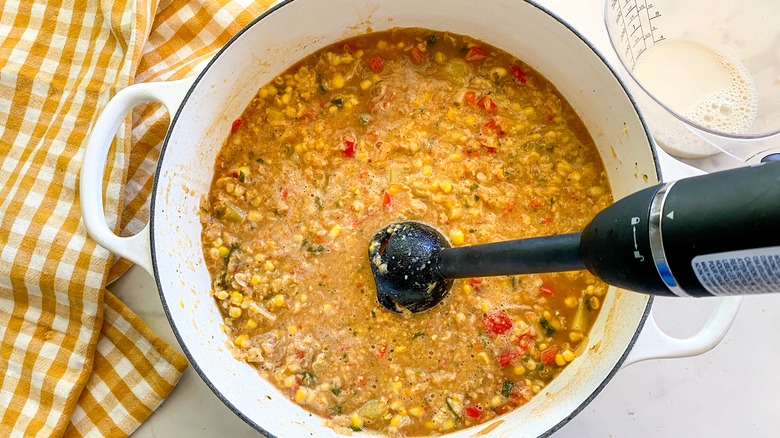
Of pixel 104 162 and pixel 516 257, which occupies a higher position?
pixel 516 257

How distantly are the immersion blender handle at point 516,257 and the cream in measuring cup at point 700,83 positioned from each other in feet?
4.16

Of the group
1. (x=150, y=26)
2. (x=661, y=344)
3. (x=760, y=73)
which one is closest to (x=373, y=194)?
(x=661, y=344)

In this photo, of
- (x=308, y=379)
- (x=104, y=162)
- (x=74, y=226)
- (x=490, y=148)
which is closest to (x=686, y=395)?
(x=490, y=148)

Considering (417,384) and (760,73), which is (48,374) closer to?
(417,384)

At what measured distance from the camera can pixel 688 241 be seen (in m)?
1.10

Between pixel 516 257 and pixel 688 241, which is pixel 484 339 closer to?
pixel 516 257

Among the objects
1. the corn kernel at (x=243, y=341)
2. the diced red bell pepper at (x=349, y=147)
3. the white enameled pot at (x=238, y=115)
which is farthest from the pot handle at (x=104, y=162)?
the diced red bell pepper at (x=349, y=147)

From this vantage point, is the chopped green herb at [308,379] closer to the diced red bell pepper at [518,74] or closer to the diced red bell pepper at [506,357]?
the diced red bell pepper at [506,357]

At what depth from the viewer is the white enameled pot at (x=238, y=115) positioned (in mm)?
2107

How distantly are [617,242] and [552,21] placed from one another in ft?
4.13

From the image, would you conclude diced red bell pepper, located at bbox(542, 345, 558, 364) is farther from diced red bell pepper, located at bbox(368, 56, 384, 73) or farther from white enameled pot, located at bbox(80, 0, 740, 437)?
diced red bell pepper, located at bbox(368, 56, 384, 73)

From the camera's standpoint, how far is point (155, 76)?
2.77m

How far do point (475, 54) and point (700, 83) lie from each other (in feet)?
3.26

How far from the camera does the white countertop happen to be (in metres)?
2.59
